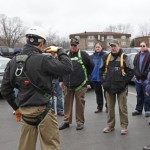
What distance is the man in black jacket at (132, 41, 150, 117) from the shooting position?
810 cm

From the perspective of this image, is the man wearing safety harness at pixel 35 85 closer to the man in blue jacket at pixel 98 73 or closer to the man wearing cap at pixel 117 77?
the man wearing cap at pixel 117 77

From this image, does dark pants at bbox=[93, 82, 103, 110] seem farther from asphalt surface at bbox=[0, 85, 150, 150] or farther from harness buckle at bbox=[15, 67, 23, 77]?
harness buckle at bbox=[15, 67, 23, 77]

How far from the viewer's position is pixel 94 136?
21.6 ft

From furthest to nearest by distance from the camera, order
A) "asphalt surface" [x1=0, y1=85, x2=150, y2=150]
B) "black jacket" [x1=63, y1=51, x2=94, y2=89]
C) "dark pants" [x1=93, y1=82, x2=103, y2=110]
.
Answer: "dark pants" [x1=93, y1=82, x2=103, y2=110], "black jacket" [x1=63, y1=51, x2=94, y2=89], "asphalt surface" [x1=0, y1=85, x2=150, y2=150]

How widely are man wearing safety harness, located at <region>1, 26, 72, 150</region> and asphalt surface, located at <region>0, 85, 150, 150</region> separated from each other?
198cm

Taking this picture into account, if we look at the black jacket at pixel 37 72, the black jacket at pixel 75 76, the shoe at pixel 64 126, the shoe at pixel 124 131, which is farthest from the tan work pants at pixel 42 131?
the shoe at pixel 64 126

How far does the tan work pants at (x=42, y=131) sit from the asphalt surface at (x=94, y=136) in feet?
6.34

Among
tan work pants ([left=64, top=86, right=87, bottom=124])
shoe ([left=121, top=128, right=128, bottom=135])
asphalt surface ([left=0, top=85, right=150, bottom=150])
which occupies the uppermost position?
tan work pants ([left=64, top=86, right=87, bottom=124])

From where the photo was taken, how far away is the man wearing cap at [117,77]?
21.3 ft

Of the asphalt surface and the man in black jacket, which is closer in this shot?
the asphalt surface

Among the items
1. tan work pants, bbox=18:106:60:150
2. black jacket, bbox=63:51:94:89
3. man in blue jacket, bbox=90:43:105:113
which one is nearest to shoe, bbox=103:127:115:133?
black jacket, bbox=63:51:94:89

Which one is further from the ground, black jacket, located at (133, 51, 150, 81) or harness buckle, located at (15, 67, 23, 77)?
harness buckle, located at (15, 67, 23, 77)

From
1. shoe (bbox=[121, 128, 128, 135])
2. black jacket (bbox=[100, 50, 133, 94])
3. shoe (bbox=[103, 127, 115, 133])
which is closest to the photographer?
black jacket (bbox=[100, 50, 133, 94])

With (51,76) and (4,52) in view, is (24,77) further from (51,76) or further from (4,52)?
(4,52)
